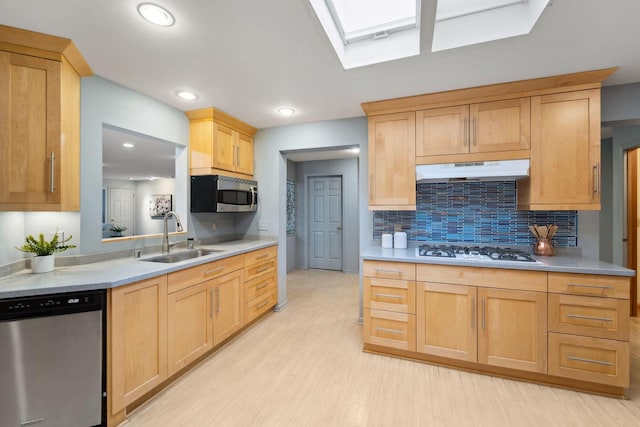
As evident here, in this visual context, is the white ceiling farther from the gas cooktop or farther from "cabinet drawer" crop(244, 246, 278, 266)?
"cabinet drawer" crop(244, 246, 278, 266)

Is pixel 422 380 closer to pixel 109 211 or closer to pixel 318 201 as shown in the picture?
pixel 318 201

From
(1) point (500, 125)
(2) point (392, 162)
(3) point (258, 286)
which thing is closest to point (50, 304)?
(3) point (258, 286)

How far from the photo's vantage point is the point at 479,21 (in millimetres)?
1699

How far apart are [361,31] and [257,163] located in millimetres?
2112

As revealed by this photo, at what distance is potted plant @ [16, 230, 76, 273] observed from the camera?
173 centimetres

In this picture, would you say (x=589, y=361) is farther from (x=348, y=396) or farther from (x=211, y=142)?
(x=211, y=142)

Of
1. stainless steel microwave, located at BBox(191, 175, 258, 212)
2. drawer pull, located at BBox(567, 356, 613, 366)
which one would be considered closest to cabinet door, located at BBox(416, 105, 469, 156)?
drawer pull, located at BBox(567, 356, 613, 366)

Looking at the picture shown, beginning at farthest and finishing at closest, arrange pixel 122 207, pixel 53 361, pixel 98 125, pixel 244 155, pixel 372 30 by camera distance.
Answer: pixel 122 207 → pixel 244 155 → pixel 98 125 → pixel 372 30 → pixel 53 361

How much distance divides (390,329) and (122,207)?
7687 millimetres

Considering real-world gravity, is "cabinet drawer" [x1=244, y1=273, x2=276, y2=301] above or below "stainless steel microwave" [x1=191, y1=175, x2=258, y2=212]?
below

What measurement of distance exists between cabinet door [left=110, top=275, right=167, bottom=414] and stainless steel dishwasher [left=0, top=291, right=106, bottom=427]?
0.07 metres

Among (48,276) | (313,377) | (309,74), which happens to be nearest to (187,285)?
(48,276)

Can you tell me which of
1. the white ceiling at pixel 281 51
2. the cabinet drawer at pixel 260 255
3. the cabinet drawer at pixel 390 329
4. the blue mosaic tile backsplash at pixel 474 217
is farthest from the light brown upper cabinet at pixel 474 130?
the cabinet drawer at pixel 260 255

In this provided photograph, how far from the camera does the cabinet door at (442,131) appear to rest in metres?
2.42
